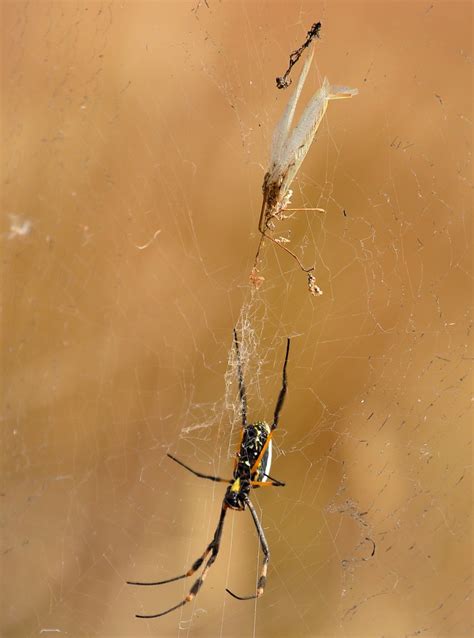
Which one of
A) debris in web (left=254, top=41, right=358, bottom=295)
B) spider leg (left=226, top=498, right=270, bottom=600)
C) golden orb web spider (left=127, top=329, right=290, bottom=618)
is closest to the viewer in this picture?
debris in web (left=254, top=41, right=358, bottom=295)

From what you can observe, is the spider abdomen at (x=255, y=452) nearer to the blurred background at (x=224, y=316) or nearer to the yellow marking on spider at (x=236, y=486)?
the yellow marking on spider at (x=236, y=486)

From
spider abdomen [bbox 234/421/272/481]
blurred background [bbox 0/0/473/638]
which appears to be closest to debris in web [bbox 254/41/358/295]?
blurred background [bbox 0/0/473/638]

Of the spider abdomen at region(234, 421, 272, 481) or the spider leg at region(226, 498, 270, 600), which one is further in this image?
the spider leg at region(226, 498, 270, 600)

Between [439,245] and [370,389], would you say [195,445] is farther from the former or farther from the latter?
[439,245]

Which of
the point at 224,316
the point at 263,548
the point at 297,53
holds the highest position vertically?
the point at 297,53

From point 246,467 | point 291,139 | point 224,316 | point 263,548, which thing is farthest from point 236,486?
point 291,139

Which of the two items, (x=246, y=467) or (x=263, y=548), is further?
(x=263, y=548)

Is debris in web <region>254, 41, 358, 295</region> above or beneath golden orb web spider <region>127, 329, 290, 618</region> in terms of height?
above

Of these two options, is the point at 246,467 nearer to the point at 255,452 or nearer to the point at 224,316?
the point at 255,452

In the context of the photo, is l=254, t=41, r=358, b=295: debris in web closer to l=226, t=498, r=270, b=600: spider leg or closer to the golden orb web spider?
the golden orb web spider
